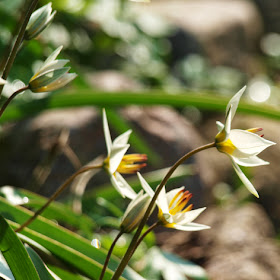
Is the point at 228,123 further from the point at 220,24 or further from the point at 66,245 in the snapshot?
the point at 220,24

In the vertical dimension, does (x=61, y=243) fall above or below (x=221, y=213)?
above

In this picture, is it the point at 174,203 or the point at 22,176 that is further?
the point at 22,176

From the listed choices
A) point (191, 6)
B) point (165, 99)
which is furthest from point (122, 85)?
point (191, 6)

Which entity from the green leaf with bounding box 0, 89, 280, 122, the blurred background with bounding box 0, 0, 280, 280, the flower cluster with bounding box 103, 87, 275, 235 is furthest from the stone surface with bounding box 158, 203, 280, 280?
the flower cluster with bounding box 103, 87, 275, 235

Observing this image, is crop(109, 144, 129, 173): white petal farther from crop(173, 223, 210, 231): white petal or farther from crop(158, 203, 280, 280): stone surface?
crop(158, 203, 280, 280): stone surface

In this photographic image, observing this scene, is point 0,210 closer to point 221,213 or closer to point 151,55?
point 221,213

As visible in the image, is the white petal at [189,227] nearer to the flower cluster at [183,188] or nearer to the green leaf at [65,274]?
the flower cluster at [183,188]
